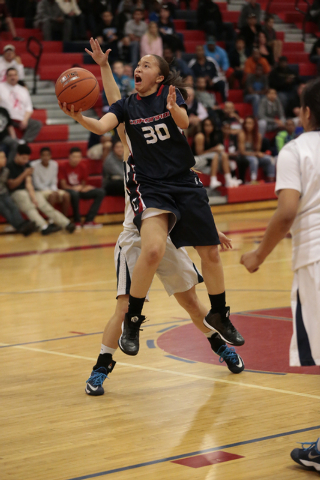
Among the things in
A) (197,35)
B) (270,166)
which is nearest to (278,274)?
(270,166)

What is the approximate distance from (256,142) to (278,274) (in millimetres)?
8728

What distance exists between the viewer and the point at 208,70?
17266 millimetres

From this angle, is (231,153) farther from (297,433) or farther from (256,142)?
(297,433)

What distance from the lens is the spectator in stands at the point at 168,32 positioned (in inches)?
677

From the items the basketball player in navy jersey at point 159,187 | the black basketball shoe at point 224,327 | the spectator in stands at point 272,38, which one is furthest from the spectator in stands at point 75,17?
the black basketball shoe at point 224,327


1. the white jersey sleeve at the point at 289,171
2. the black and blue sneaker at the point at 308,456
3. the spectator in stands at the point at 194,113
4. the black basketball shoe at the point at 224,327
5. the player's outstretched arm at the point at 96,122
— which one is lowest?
the spectator in stands at the point at 194,113

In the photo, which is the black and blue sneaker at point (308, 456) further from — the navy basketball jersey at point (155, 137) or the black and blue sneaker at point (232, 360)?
the navy basketball jersey at point (155, 137)

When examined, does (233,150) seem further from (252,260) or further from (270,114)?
(252,260)

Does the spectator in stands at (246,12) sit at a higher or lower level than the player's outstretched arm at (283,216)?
lower

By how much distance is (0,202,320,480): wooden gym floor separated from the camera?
126 inches

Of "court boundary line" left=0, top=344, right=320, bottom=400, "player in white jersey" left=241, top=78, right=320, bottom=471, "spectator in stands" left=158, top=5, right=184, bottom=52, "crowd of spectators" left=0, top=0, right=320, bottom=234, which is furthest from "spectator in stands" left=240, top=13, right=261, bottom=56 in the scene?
"player in white jersey" left=241, top=78, right=320, bottom=471

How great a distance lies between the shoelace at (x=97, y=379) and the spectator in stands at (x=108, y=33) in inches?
501

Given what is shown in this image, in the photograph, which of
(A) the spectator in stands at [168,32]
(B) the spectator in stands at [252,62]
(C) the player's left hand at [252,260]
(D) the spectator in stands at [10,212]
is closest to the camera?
(C) the player's left hand at [252,260]

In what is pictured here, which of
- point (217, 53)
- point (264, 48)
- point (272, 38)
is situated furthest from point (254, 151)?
point (272, 38)
